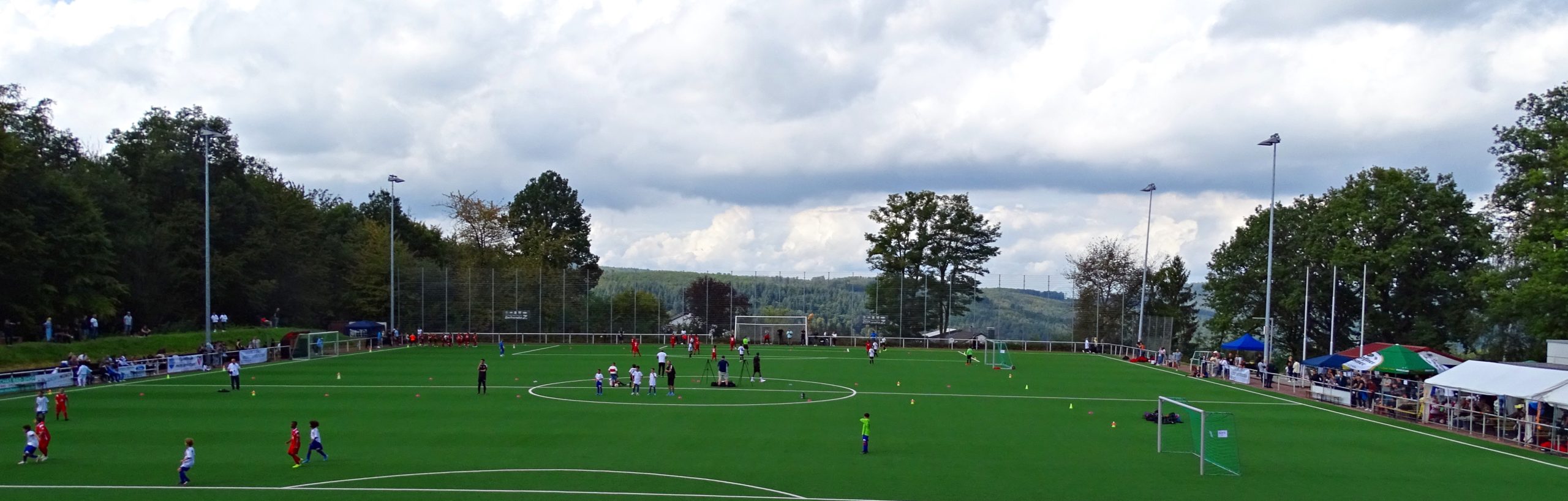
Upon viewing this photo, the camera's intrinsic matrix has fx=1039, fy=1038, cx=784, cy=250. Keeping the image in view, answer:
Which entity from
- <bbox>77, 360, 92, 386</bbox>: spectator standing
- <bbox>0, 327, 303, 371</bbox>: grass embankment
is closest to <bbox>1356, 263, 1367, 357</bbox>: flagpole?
<bbox>77, 360, 92, 386</bbox>: spectator standing

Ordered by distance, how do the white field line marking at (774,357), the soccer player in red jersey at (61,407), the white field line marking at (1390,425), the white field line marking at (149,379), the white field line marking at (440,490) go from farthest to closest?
the white field line marking at (774,357) < the white field line marking at (149,379) < the soccer player in red jersey at (61,407) < the white field line marking at (1390,425) < the white field line marking at (440,490)

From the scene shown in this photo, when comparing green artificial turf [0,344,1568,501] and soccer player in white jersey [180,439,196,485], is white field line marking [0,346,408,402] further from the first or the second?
soccer player in white jersey [180,439,196,485]

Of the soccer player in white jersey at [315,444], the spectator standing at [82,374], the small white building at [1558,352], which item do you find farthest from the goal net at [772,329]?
the soccer player in white jersey at [315,444]

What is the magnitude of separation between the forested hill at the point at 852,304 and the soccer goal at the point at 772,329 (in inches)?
217

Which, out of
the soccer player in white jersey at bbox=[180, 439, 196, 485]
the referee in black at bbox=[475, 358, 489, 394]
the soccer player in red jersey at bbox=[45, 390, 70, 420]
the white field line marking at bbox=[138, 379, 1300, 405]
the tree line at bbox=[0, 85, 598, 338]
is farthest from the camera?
the tree line at bbox=[0, 85, 598, 338]

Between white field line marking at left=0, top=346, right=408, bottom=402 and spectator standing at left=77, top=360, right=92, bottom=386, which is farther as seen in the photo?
spectator standing at left=77, top=360, right=92, bottom=386

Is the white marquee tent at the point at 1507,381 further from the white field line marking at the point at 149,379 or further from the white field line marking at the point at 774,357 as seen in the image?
the white field line marking at the point at 149,379

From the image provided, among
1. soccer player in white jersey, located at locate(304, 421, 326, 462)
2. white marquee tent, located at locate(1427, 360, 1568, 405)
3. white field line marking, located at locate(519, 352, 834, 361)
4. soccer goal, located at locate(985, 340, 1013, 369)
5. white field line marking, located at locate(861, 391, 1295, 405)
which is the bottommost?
white field line marking, located at locate(519, 352, 834, 361)

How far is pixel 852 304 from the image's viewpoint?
88688mm

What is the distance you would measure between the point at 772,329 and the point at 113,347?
4368cm

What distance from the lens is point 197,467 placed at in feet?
69.8

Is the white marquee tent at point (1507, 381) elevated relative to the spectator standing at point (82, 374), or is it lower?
elevated

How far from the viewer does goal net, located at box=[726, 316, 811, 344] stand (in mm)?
78375

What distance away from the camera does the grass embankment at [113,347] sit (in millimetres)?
42094
